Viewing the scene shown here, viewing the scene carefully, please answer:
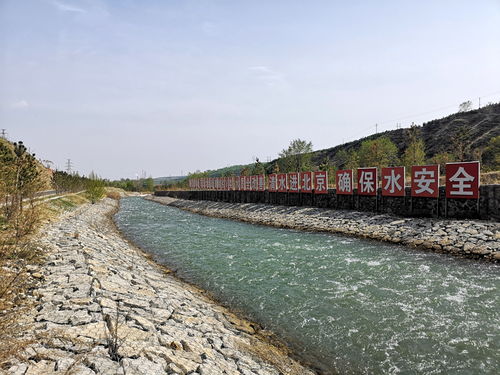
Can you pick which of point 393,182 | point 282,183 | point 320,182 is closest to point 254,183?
point 282,183

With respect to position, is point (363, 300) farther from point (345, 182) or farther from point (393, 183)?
point (345, 182)

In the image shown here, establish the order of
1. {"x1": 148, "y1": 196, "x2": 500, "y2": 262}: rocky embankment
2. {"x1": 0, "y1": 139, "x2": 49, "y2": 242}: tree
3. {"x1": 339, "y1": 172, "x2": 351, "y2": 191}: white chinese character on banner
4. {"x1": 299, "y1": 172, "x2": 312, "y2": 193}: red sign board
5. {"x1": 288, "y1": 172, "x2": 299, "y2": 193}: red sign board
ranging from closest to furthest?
{"x1": 0, "y1": 139, "x2": 49, "y2": 242}: tree → {"x1": 148, "y1": 196, "x2": 500, "y2": 262}: rocky embankment → {"x1": 339, "y1": 172, "x2": 351, "y2": 191}: white chinese character on banner → {"x1": 299, "y1": 172, "x2": 312, "y2": 193}: red sign board → {"x1": 288, "y1": 172, "x2": 299, "y2": 193}: red sign board

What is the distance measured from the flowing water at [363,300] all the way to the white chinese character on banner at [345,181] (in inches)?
286

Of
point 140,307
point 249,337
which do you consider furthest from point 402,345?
point 140,307

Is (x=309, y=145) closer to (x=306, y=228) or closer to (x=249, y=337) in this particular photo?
(x=306, y=228)

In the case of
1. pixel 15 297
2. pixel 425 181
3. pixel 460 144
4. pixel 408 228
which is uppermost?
pixel 460 144

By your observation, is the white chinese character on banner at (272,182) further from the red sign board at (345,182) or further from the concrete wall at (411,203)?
the red sign board at (345,182)

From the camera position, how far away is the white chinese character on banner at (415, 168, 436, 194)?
1702cm

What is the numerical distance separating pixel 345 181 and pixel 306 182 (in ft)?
16.5

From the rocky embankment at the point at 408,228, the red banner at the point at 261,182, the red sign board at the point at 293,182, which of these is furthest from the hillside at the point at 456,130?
the rocky embankment at the point at 408,228

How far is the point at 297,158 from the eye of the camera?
6312 centimetres

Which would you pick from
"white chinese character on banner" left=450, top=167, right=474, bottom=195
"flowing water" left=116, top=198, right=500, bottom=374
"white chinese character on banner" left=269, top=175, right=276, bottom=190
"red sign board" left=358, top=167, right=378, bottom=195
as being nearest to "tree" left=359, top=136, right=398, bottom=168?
"white chinese character on banner" left=269, top=175, right=276, bottom=190

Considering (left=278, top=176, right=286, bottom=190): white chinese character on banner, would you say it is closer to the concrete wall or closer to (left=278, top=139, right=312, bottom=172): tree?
the concrete wall

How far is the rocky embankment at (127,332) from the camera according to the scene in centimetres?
410
